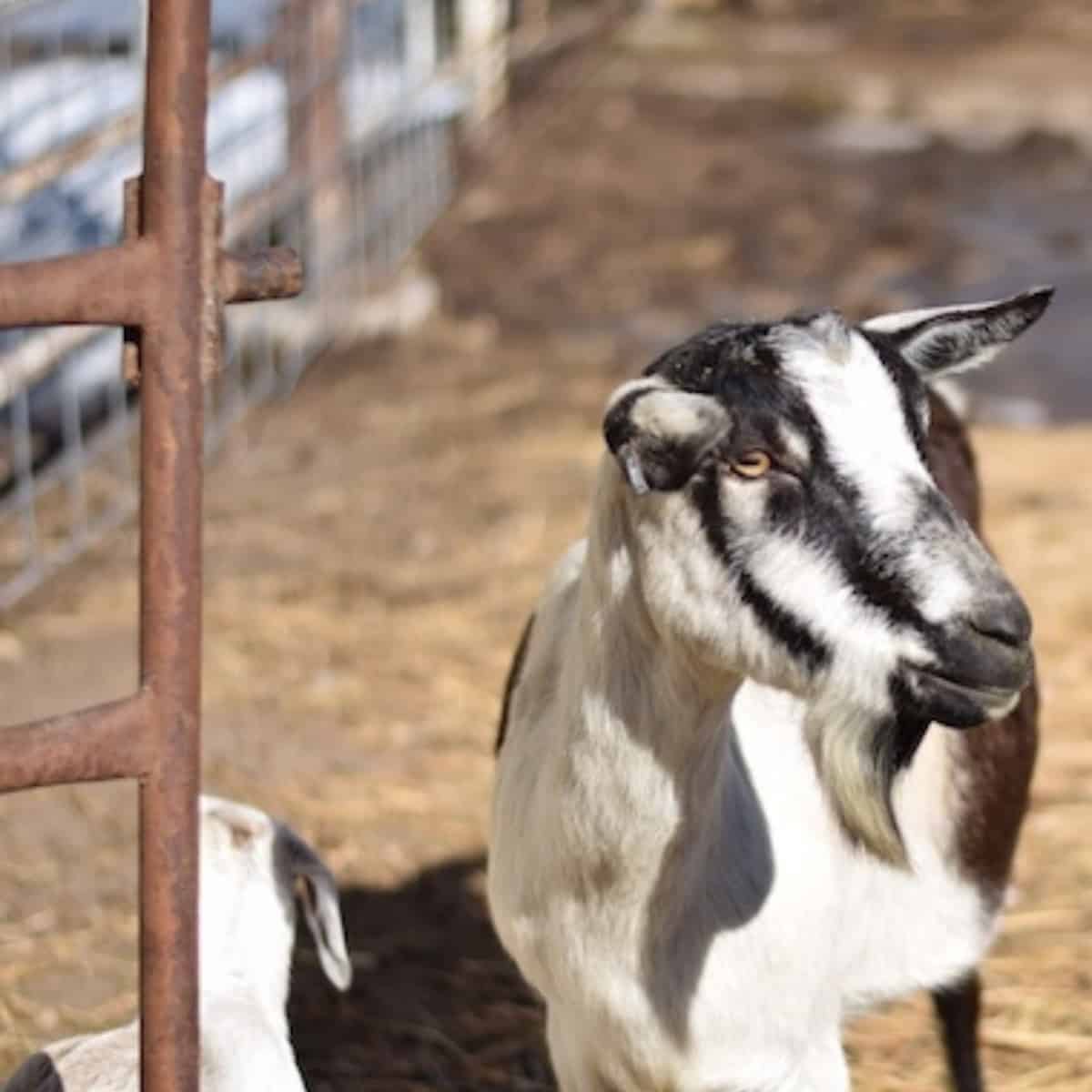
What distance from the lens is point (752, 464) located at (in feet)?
8.50

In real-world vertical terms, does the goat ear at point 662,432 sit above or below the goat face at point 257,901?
above

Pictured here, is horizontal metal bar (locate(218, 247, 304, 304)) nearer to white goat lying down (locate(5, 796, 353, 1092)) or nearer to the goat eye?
the goat eye

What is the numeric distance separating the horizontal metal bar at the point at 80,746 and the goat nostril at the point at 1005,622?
33.5 inches

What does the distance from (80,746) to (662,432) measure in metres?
0.71

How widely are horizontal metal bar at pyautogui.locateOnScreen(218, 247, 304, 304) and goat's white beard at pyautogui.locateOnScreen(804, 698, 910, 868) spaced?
2.49 feet

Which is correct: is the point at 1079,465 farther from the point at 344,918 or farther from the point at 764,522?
the point at 764,522

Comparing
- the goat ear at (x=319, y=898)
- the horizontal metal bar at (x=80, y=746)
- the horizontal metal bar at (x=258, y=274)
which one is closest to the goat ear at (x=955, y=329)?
the horizontal metal bar at (x=258, y=274)

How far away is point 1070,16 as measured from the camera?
49.1 ft

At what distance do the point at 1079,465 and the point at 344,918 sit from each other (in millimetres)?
3301

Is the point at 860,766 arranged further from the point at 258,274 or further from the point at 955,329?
the point at 258,274

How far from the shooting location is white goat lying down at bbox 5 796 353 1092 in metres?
2.97

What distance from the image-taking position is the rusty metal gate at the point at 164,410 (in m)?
2.27

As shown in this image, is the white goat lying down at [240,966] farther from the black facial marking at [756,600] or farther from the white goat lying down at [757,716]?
the black facial marking at [756,600]

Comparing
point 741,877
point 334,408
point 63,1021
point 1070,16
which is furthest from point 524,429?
point 1070,16
